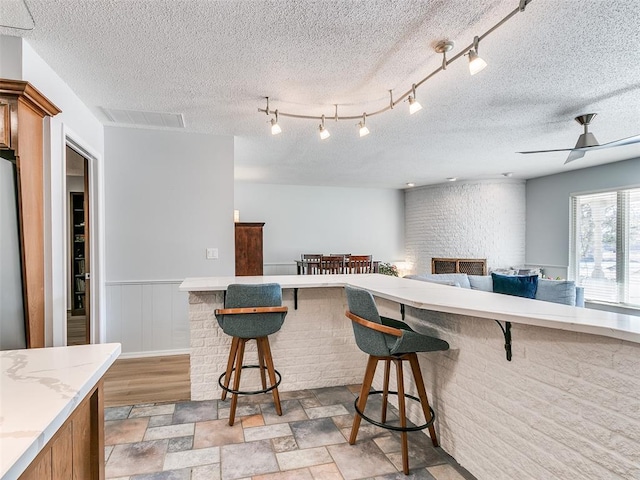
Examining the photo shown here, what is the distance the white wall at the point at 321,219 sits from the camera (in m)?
6.81

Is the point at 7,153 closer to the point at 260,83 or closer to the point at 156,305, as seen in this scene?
the point at 260,83

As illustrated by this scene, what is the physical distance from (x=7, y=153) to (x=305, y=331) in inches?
85.8

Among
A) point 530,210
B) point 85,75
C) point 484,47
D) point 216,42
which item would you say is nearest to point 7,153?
point 85,75

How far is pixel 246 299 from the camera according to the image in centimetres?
227

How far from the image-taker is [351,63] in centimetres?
223

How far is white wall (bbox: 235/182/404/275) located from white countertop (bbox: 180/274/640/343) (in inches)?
164

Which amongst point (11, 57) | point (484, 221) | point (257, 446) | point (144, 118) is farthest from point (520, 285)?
point (11, 57)

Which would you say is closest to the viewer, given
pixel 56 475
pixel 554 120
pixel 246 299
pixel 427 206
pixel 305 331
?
pixel 56 475

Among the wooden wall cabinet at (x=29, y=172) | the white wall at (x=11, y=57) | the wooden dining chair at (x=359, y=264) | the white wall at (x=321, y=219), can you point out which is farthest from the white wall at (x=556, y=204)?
the white wall at (x=11, y=57)

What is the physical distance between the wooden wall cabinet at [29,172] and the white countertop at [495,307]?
32.6 inches

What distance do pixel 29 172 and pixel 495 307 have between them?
2.55m

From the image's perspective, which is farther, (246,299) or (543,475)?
(246,299)

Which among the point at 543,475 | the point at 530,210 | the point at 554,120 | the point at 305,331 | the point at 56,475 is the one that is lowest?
the point at 543,475

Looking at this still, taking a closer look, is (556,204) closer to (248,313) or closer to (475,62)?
(475,62)
